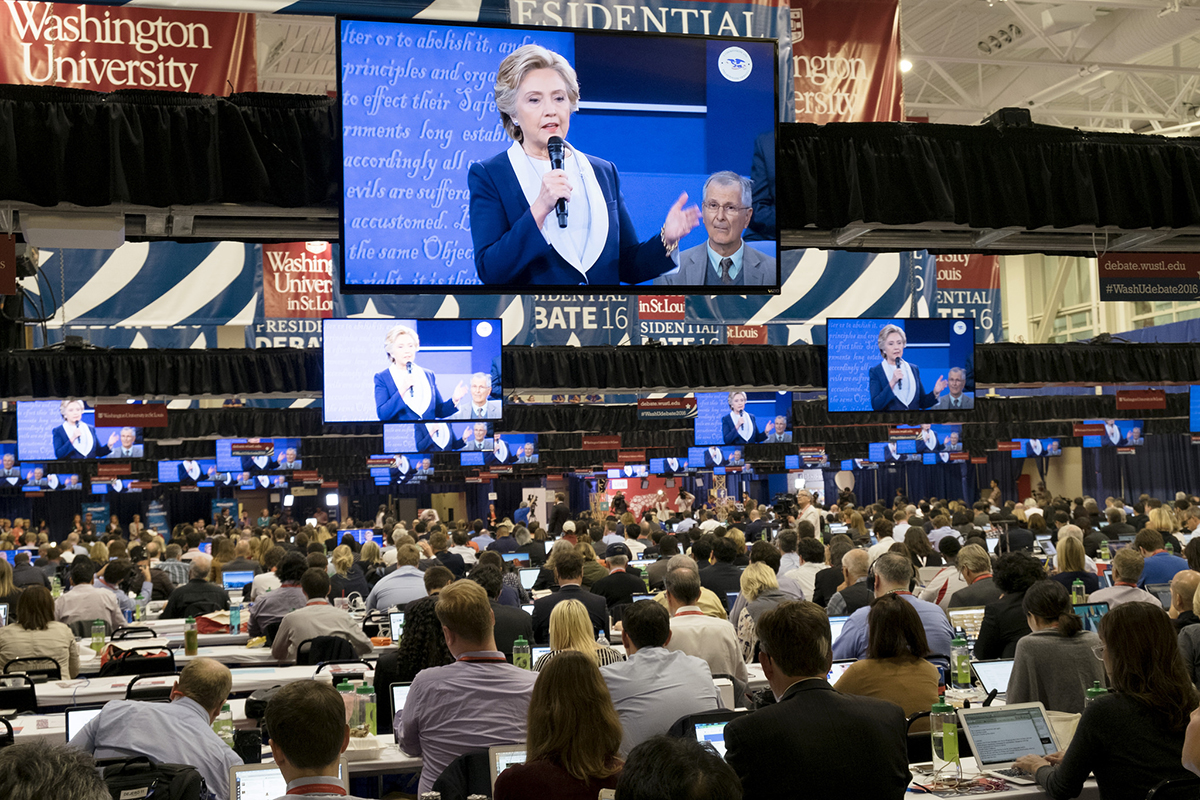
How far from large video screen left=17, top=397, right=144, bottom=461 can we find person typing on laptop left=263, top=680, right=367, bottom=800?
1288 centimetres

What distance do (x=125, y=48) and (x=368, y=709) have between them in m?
3.88

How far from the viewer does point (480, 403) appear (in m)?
10.3

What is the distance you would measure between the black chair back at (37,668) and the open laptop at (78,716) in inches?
94.4

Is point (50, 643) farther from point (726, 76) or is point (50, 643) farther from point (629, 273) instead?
point (726, 76)

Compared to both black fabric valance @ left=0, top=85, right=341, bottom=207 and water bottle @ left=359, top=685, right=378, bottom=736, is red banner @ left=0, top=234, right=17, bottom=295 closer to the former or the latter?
black fabric valance @ left=0, top=85, right=341, bottom=207

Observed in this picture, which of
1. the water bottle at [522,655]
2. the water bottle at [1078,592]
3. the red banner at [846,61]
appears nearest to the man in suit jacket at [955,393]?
the water bottle at [1078,592]

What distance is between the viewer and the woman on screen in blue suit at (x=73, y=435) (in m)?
15.5

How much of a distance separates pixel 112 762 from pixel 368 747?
129 cm

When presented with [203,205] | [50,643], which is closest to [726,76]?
[203,205]

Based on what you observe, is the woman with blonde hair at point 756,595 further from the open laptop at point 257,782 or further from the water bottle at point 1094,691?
the open laptop at point 257,782

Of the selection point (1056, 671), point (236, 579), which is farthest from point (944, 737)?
point (236, 579)

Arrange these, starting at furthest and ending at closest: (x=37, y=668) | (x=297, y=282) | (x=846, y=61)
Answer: (x=297, y=282), (x=37, y=668), (x=846, y=61)

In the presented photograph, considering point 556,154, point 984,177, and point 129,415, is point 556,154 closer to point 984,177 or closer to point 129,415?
point 984,177

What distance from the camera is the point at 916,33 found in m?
18.9
